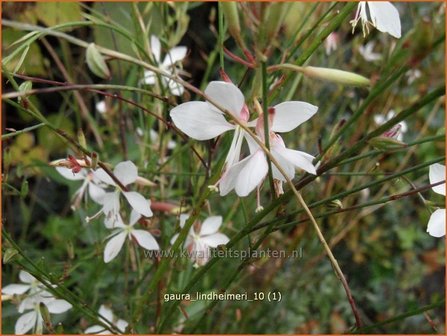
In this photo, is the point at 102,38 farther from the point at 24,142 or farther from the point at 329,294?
the point at 329,294

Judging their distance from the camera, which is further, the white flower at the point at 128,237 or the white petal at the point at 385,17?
the white flower at the point at 128,237

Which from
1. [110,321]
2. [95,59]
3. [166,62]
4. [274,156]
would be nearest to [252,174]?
[274,156]

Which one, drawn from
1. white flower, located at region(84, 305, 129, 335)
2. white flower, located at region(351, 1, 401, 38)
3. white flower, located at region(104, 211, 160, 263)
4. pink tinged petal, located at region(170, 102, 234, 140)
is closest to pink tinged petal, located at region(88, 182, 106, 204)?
white flower, located at region(104, 211, 160, 263)

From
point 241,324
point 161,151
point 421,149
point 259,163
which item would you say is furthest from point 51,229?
point 421,149

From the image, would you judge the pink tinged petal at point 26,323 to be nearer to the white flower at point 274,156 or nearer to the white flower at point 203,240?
the white flower at point 203,240

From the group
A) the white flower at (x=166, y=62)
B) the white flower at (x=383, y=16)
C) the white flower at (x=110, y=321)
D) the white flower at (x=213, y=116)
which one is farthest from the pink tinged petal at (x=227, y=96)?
the white flower at (x=110, y=321)

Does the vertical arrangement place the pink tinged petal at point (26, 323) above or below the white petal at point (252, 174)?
below
